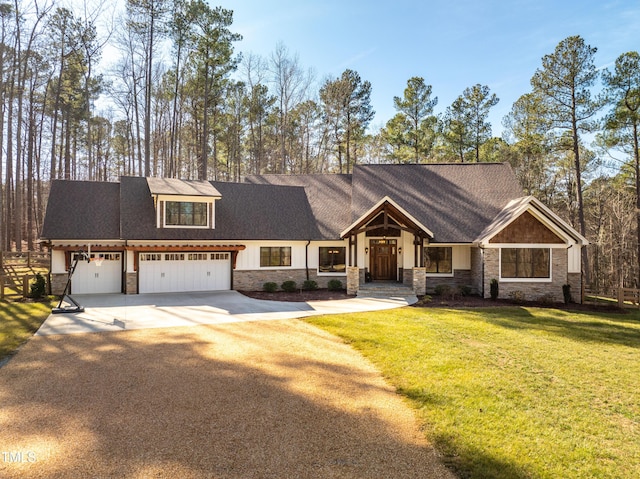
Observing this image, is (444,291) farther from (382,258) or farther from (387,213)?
(387,213)

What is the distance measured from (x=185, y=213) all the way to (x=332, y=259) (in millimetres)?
8265

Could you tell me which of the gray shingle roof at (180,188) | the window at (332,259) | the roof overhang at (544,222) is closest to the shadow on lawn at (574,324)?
the roof overhang at (544,222)

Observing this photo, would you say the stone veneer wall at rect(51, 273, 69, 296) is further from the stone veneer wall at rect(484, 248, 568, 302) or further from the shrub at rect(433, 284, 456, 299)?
the stone veneer wall at rect(484, 248, 568, 302)

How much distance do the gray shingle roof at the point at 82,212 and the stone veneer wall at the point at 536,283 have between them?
18.3 m

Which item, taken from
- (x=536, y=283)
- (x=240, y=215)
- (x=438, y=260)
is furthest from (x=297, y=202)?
(x=536, y=283)

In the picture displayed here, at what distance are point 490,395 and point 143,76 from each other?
3123cm

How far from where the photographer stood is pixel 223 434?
16.2 feet

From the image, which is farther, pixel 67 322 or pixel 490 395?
pixel 67 322

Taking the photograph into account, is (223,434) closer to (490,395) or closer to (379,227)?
(490,395)

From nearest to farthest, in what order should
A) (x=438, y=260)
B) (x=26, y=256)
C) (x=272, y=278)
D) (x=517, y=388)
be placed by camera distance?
(x=517, y=388)
(x=272, y=278)
(x=438, y=260)
(x=26, y=256)

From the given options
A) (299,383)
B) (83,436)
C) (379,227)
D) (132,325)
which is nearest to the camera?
(83,436)

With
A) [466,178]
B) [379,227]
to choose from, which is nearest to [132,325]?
[379,227]

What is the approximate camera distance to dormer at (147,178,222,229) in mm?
17766

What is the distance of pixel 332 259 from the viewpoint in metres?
19.8
